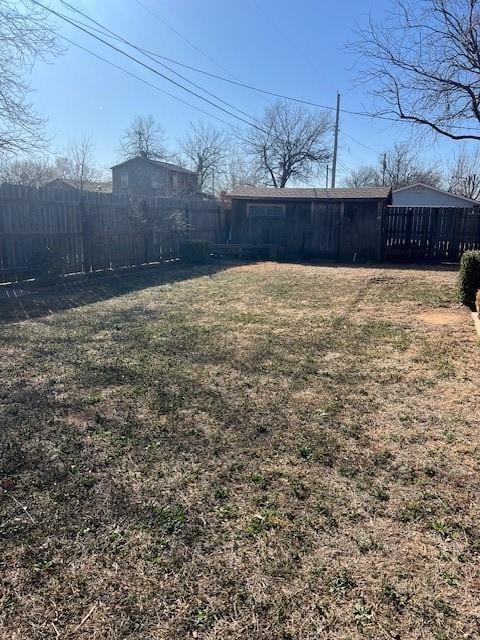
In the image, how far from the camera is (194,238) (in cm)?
1450

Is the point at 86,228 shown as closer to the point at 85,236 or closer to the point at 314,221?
the point at 85,236

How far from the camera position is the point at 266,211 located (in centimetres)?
1587

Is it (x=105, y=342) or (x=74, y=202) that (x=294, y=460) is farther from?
(x=74, y=202)

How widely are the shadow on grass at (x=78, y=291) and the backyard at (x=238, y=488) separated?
1461 mm

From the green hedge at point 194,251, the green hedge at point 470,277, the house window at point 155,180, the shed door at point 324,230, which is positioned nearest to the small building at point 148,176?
the house window at point 155,180

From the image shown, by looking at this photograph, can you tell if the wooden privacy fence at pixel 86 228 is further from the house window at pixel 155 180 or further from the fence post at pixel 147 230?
the house window at pixel 155 180

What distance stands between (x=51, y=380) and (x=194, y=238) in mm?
11262

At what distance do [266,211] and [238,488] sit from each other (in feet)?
47.5

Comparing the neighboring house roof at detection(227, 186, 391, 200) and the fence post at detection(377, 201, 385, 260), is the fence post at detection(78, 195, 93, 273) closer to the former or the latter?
the neighboring house roof at detection(227, 186, 391, 200)

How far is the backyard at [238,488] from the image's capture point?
1.58 metres

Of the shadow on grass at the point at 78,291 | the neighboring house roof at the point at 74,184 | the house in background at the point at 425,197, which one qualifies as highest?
the neighboring house roof at the point at 74,184

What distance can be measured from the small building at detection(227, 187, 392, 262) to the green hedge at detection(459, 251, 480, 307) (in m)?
7.40

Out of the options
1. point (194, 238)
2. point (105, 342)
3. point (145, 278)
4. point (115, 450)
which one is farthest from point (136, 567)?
point (194, 238)

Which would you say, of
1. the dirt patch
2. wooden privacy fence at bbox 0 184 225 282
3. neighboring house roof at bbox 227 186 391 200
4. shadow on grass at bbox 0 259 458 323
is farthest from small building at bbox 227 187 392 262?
the dirt patch
